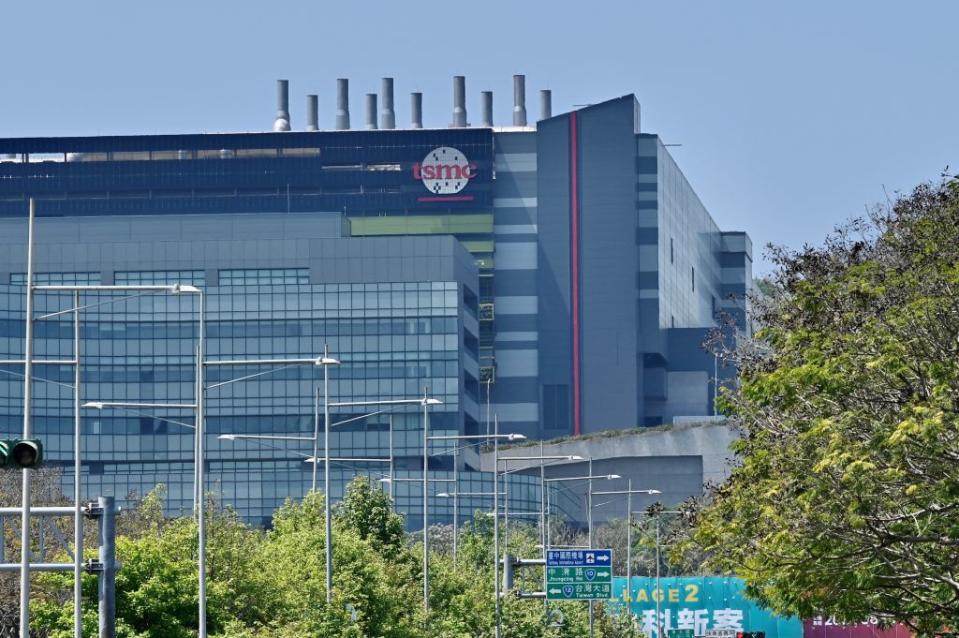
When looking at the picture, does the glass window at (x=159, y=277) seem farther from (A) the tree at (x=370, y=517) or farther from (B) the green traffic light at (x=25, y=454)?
(B) the green traffic light at (x=25, y=454)

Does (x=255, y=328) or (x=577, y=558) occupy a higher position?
(x=255, y=328)

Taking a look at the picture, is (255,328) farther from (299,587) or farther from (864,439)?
(864,439)

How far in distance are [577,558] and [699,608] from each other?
28396mm

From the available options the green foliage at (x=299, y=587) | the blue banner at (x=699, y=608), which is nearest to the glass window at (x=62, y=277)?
the blue banner at (x=699, y=608)

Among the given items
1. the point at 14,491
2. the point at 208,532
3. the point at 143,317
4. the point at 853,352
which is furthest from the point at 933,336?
the point at 143,317

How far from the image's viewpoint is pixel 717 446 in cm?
19450

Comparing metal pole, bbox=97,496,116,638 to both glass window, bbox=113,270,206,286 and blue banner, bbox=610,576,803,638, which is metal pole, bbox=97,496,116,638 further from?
glass window, bbox=113,270,206,286

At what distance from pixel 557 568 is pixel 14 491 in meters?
21.4

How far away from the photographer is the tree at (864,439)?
38.1 metres

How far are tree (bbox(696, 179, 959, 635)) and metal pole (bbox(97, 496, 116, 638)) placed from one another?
41.0 feet

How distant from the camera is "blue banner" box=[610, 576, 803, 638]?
104250 mm

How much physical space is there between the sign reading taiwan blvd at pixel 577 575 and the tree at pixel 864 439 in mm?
30438

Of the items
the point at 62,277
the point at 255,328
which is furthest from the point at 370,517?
the point at 62,277

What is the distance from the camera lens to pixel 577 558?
78.8 meters
